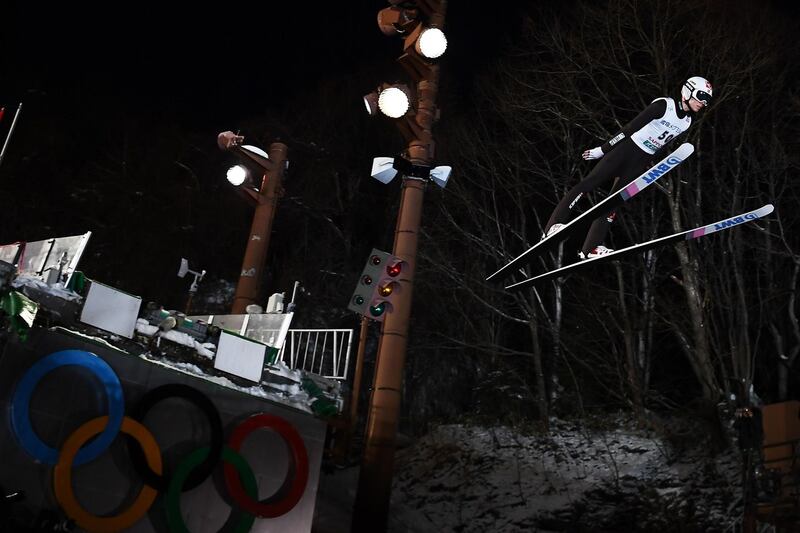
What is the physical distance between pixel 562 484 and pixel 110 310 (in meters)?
11.2

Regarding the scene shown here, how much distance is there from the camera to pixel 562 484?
49.6 feet

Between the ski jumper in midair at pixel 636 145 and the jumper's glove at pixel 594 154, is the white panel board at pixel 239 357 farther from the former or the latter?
the jumper's glove at pixel 594 154

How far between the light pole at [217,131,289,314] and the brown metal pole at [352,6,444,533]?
3723 mm

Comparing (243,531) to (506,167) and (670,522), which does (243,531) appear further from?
(506,167)

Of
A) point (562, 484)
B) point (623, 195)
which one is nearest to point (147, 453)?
point (623, 195)

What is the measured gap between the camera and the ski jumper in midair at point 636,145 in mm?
6812

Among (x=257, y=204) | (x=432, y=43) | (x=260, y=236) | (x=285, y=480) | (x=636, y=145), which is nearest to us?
(x=636, y=145)

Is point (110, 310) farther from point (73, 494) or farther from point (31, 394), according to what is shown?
point (73, 494)

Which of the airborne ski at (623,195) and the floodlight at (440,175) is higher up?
the floodlight at (440,175)

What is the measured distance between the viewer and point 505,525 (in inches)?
573

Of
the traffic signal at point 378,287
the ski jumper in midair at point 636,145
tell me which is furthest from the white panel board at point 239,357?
the ski jumper in midair at point 636,145

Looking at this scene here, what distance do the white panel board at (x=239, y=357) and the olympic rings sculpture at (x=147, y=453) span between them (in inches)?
20.0

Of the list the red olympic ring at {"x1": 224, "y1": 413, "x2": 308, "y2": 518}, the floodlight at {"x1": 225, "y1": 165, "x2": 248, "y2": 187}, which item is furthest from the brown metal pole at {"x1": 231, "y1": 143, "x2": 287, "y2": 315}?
the red olympic ring at {"x1": 224, "y1": 413, "x2": 308, "y2": 518}

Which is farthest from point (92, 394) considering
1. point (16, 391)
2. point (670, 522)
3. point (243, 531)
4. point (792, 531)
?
point (670, 522)
